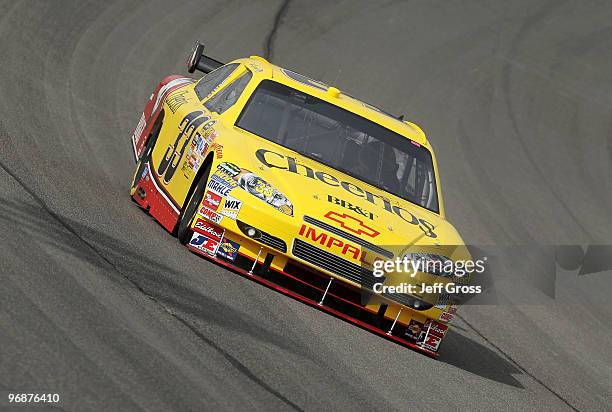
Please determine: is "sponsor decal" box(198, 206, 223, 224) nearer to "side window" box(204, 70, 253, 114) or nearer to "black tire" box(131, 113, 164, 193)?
"side window" box(204, 70, 253, 114)

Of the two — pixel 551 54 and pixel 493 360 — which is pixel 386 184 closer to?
pixel 493 360

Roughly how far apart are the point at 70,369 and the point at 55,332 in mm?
462

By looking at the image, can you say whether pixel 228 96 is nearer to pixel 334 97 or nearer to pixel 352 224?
pixel 334 97

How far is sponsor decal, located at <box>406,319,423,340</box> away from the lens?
8.25m

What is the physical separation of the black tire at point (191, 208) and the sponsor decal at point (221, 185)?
0.56 ft

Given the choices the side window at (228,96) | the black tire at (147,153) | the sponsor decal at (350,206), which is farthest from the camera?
the black tire at (147,153)

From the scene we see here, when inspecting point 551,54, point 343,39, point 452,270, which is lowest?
point 452,270

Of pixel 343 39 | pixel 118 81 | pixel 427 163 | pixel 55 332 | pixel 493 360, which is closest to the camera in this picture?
pixel 55 332

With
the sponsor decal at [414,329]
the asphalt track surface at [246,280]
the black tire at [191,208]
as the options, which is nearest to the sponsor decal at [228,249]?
the asphalt track surface at [246,280]

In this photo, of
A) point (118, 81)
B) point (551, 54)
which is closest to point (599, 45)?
point (551, 54)

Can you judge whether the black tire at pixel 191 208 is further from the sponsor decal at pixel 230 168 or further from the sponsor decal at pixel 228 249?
the sponsor decal at pixel 228 249

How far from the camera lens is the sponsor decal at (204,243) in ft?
27.0

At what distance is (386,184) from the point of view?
30.7ft

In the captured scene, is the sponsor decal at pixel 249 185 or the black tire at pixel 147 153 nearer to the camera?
the sponsor decal at pixel 249 185
